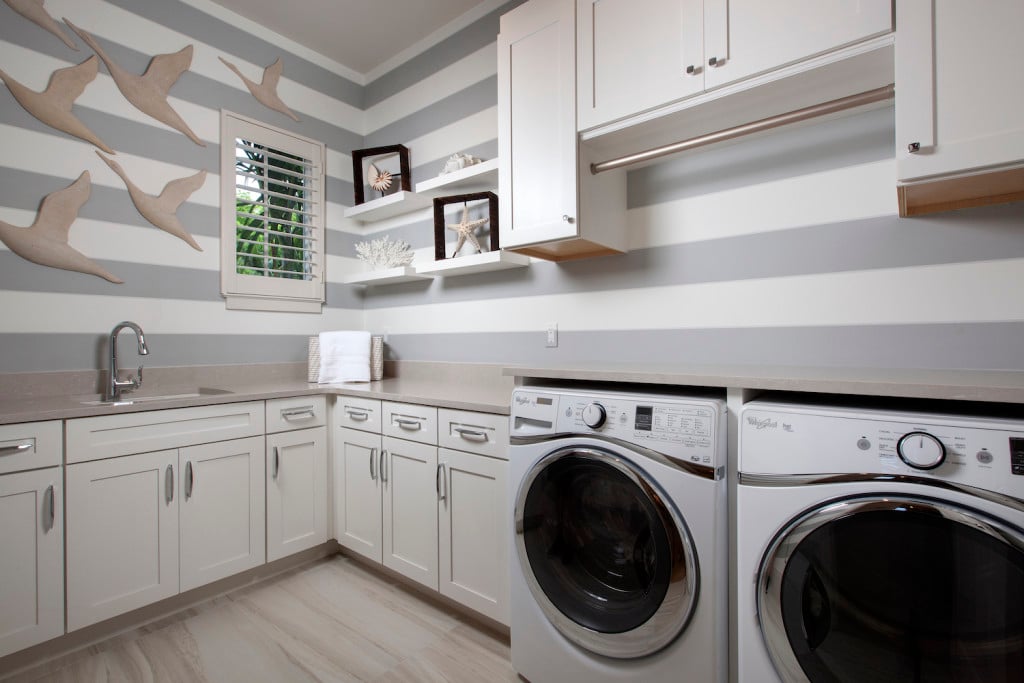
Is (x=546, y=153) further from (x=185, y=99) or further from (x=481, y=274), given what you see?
(x=185, y=99)

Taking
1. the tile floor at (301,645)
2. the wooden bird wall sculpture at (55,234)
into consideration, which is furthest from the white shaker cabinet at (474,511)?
the wooden bird wall sculpture at (55,234)

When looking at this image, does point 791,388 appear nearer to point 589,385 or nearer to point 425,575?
point 589,385

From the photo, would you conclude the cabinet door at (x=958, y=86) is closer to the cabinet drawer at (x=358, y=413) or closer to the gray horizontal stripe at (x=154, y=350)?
the cabinet drawer at (x=358, y=413)

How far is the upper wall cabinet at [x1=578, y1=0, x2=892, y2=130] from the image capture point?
129cm

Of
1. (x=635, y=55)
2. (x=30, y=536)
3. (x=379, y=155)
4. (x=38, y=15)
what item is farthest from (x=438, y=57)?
(x=30, y=536)

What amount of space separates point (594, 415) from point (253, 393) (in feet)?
5.48

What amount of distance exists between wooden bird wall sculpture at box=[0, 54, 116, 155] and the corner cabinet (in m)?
1.91

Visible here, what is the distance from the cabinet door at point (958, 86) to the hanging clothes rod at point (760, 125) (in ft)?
0.49

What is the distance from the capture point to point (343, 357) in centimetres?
275

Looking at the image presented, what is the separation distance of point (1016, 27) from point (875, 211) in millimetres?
533

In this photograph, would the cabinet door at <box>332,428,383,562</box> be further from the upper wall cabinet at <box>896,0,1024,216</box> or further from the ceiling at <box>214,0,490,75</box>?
the ceiling at <box>214,0,490,75</box>

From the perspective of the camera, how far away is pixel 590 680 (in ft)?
4.66

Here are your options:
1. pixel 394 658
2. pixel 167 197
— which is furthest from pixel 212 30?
pixel 394 658

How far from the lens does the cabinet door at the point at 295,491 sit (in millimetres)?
2312
